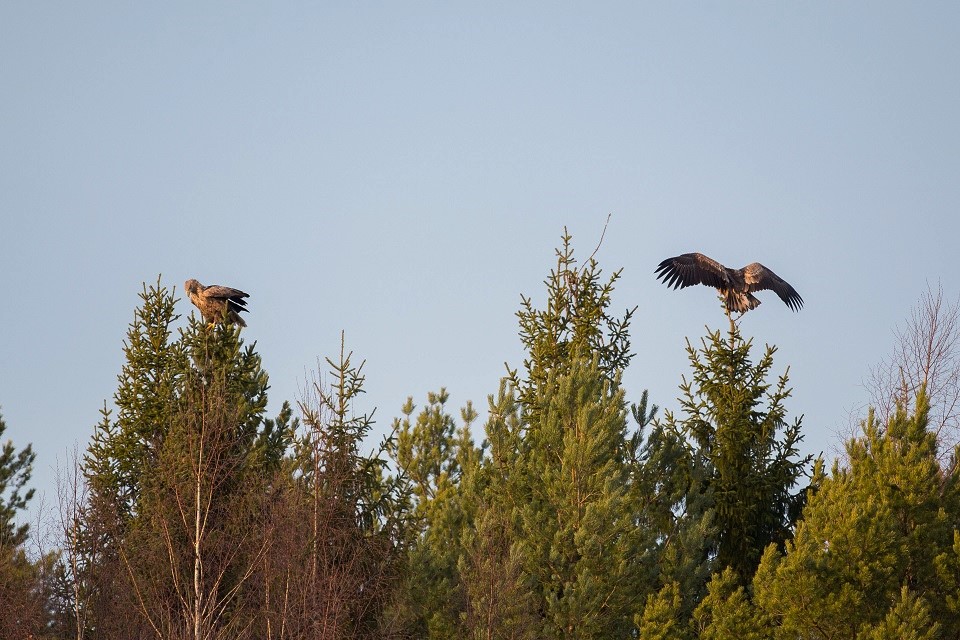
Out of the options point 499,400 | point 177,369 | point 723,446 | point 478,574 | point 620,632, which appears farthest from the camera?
point 177,369

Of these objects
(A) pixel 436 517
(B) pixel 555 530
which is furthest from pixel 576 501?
(A) pixel 436 517

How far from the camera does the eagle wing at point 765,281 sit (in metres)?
27.5

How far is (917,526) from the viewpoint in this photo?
2234 centimetres

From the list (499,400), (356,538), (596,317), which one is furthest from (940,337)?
(356,538)

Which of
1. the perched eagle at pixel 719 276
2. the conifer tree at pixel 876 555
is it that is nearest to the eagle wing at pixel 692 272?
the perched eagle at pixel 719 276

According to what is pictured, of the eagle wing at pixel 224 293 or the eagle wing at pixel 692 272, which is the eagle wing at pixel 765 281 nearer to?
the eagle wing at pixel 692 272

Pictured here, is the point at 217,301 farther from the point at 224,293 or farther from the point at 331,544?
the point at 331,544

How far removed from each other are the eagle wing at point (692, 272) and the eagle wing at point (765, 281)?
45 cm

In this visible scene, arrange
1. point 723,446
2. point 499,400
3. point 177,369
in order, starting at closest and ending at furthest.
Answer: point 499,400 < point 723,446 < point 177,369

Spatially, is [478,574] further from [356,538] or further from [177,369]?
[177,369]

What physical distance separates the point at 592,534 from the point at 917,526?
5248mm

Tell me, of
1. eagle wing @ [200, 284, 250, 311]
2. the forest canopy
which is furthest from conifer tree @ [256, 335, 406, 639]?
eagle wing @ [200, 284, 250, 311]

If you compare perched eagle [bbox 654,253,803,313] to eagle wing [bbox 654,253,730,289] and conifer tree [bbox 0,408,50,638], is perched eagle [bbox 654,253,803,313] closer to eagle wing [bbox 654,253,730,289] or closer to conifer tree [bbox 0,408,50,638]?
eagle wing [bbox 654,253,730,289]

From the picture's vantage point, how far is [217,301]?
29062 millimetres
